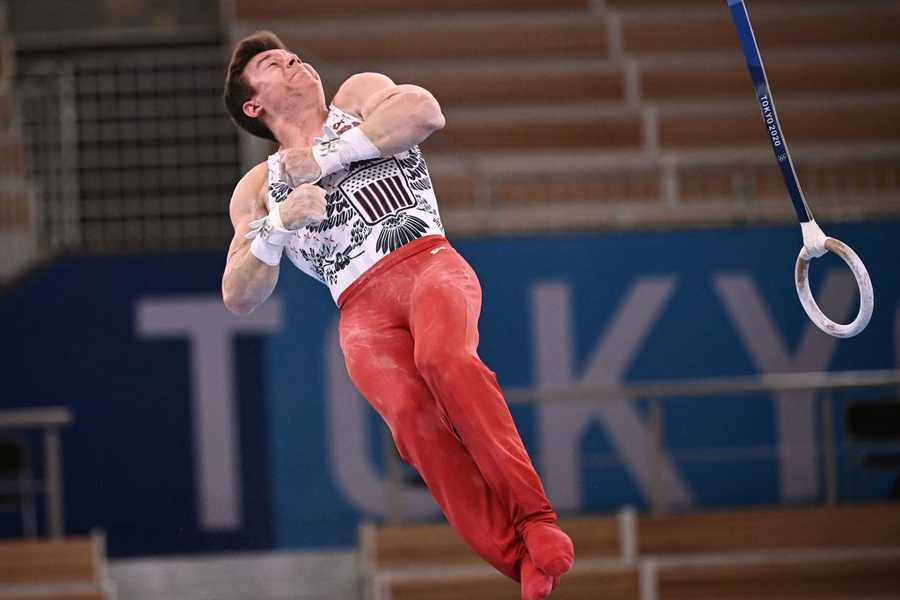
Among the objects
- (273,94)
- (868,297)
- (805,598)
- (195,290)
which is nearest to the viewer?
(868,297)

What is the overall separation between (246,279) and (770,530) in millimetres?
3715

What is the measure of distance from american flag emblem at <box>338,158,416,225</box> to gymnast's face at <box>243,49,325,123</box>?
0.90ft

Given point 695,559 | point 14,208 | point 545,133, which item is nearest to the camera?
point 695,559

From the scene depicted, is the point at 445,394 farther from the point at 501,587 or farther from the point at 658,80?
the point at 658,80

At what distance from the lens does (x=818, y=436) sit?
25.6 feet

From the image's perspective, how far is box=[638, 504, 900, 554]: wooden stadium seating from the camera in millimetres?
6863

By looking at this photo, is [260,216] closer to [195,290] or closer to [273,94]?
[273,94]

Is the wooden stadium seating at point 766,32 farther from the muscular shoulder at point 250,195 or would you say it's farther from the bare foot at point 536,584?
the bare foot at point 536,584

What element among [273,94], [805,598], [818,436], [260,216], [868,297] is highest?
[273,94]

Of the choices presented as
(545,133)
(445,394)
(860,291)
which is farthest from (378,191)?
(545,133)

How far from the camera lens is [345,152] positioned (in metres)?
3.88

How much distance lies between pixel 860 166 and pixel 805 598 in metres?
3.04

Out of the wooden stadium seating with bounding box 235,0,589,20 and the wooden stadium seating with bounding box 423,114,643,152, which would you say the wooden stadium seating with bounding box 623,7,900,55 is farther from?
the wooden stadium seating with bounding box 423,114,643,152

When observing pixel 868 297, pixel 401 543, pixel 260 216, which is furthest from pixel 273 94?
pixel 401 543
